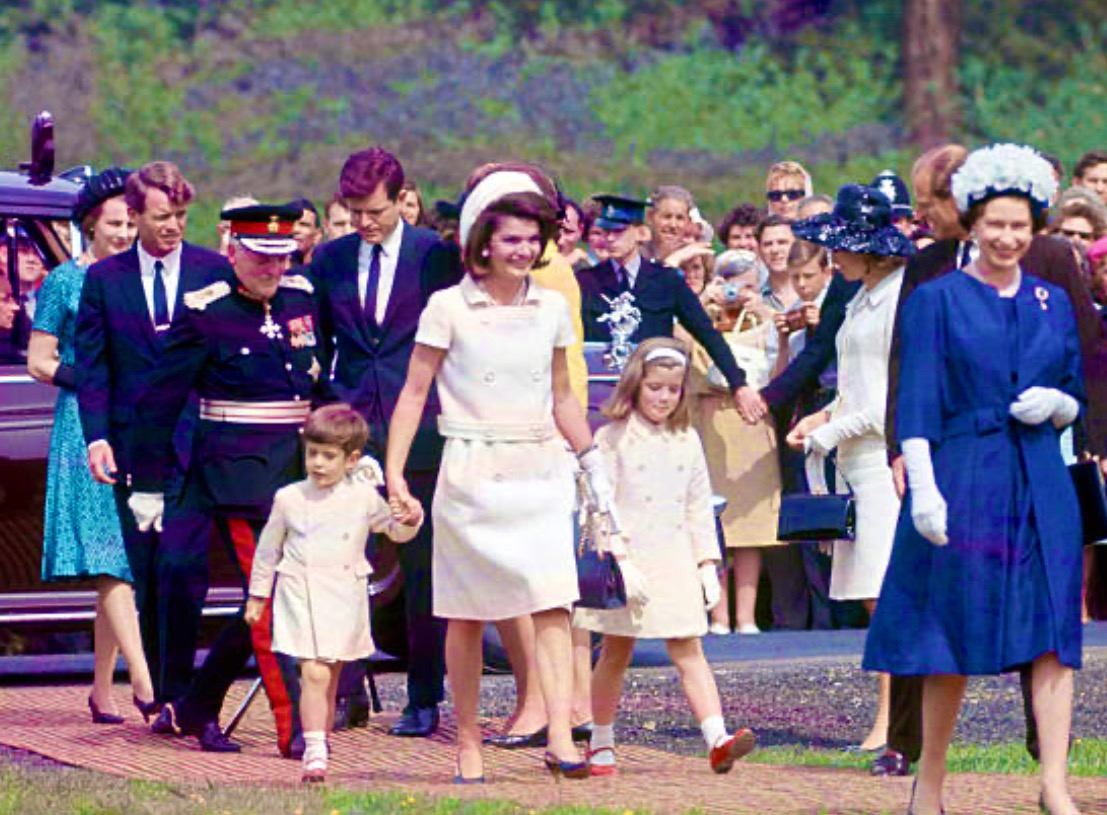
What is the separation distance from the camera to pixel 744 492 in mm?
15508

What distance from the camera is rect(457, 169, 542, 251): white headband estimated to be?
982 cm

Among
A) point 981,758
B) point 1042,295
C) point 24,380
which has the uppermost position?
point 1042,295

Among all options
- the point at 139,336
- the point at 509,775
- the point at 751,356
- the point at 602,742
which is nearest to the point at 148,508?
the point at 139,336

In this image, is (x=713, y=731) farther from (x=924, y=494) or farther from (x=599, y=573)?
(x=924, y=494)

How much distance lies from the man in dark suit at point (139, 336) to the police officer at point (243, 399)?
34 centimetres

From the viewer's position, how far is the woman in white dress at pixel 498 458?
384 inches

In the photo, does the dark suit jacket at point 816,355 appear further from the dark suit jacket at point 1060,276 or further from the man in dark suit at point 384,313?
the dark suit jacket at point 1060,276

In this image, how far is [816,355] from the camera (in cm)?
1327

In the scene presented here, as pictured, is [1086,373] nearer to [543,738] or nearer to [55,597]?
[543,738]

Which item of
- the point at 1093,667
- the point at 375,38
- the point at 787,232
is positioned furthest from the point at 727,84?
the point at 1093,667

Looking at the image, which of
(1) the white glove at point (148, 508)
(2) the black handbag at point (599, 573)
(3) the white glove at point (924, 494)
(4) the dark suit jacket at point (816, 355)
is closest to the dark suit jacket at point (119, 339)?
(1) the white glove at point (148, 508)

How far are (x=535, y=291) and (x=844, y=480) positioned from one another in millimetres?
1777

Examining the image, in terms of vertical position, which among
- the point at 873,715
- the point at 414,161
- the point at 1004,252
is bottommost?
the point at 873,715

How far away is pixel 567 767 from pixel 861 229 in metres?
2.25
